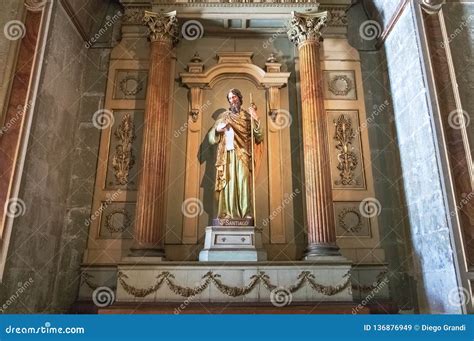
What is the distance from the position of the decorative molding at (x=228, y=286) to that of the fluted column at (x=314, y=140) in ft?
1.36

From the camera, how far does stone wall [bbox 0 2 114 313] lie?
16.3ft

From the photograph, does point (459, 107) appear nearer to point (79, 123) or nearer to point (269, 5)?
point (269, 5)

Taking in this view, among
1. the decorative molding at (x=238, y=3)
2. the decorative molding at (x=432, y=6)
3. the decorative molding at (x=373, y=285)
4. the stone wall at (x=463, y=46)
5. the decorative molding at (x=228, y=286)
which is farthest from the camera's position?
the decorative molding at (x=238, y=3)

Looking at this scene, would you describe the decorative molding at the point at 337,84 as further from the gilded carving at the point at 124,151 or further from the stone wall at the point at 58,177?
the stone wall at the point at 58,177

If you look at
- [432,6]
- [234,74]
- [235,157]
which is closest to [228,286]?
[235,157]

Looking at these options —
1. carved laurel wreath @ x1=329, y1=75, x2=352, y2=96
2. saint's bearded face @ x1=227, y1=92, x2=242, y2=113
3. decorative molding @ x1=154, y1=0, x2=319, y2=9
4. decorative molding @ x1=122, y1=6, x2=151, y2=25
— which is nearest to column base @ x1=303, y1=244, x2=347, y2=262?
saint's bearded face @ x1=227, y1=92, x2=242, y2=113

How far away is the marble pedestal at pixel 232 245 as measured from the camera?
5359mm

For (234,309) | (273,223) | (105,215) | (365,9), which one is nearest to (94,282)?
(105,215)

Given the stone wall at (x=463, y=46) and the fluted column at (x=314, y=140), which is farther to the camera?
the fluted column at (x=314, y=140)

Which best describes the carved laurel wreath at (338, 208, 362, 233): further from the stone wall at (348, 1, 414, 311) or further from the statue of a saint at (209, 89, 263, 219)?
the statue of a saint at (209, 89, 263, 219)

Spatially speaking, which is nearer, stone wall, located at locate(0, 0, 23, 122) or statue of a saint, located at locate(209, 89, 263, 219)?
stone wall, located at locate(0, 0, 23, 122)

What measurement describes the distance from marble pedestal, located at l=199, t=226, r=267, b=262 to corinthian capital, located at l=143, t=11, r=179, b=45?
344cm

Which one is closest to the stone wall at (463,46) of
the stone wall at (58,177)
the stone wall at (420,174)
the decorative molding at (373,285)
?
the stone wall at (420,174)

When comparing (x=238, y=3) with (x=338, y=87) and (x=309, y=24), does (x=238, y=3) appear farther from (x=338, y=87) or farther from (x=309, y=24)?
(x=338, y=87)
